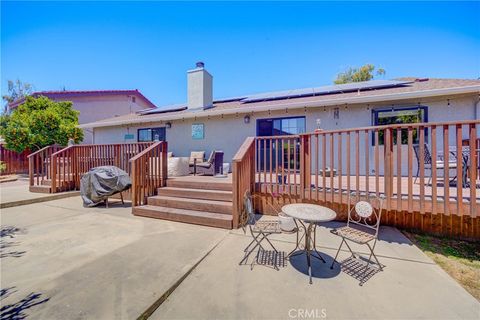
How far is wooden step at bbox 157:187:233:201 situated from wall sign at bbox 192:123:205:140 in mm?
3585

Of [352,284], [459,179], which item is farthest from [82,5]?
[459,179]

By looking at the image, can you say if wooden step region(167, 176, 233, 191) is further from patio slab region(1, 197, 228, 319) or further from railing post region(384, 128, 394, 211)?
railing post region(384, 128, 394, 211)

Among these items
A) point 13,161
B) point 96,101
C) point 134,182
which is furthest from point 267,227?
point 96,101

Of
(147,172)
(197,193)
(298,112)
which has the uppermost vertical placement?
(298,112)

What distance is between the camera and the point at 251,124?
776 centimetres

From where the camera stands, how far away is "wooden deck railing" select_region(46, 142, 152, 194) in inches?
262

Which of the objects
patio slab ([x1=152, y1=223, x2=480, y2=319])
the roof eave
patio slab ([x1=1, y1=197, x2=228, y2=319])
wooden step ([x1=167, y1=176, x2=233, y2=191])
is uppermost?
the roof eave

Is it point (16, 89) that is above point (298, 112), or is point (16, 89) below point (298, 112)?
above

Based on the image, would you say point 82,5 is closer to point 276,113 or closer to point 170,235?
point 276,113

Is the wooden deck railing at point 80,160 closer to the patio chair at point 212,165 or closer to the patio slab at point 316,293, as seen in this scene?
the patio chair at point 212,165

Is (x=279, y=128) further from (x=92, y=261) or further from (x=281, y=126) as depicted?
(x=92, y=261)

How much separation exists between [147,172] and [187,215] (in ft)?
6.22

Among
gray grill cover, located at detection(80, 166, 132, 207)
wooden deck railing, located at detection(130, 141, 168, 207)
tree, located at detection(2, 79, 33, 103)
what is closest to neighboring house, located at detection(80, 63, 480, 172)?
wooden deck railing, located at detection(130, 141, 168, 207)

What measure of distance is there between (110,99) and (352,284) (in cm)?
1973
